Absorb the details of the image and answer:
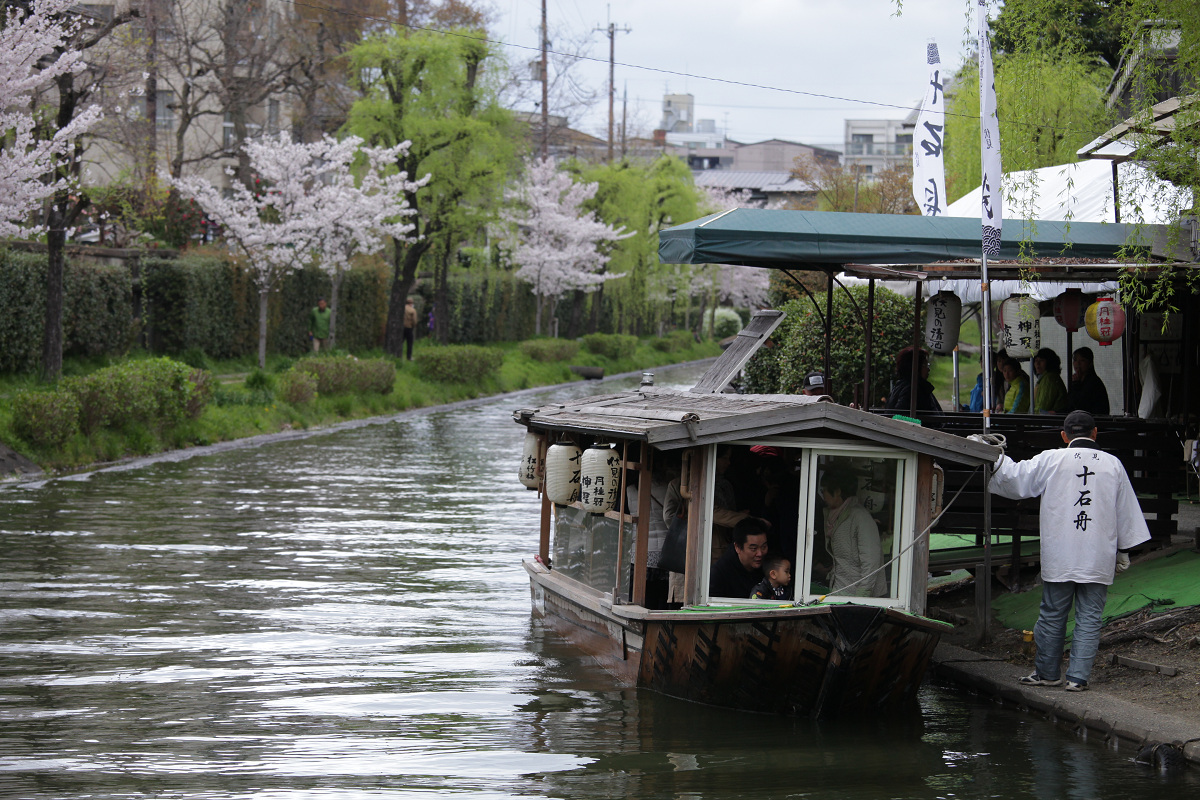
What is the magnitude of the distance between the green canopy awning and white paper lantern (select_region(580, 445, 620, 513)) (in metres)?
2.92

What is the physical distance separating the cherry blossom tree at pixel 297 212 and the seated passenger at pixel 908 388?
18214 millimetres

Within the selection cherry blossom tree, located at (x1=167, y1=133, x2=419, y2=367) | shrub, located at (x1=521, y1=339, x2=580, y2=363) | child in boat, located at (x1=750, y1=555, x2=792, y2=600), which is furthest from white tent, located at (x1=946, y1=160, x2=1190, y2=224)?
shrub, located at (x1=521, y1=339, x2=580, y2=363)

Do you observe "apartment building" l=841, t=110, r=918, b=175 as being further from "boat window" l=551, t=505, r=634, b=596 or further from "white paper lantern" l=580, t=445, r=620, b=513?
"white paper lantern" l=580, t=445, r=620, b=513

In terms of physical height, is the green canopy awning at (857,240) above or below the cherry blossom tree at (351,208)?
below

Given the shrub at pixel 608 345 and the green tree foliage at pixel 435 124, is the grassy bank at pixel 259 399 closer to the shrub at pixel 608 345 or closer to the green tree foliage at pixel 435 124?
the shrub at pixel 608 345

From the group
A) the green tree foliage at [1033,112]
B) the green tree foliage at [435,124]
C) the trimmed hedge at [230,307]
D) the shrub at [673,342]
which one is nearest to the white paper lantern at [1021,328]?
the green tree foliage at [1033,112]

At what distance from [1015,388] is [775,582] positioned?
6.98 m

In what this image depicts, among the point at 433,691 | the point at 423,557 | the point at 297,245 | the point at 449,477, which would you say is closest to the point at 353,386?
the point at 297,245

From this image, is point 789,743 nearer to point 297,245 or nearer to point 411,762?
point 411,762

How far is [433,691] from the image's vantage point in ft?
30.9

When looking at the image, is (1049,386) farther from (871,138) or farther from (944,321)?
(871,138)

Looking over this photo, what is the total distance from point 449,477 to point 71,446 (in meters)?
5.66

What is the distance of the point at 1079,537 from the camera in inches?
344

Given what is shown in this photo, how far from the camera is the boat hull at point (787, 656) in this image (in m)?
8.31
